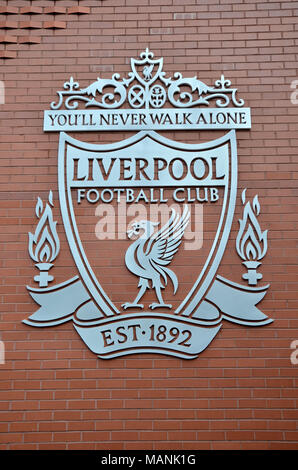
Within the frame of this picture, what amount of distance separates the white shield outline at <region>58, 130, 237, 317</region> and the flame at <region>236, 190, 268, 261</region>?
96 mm

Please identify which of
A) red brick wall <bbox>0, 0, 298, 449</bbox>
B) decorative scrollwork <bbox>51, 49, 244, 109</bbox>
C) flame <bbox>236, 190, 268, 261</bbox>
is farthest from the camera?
decorative scrollwork <bbox>51, 49, 244, 109</bbox>

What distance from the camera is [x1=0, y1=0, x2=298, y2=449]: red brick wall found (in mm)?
3562

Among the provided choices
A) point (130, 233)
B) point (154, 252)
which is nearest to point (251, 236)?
point (154, 252)

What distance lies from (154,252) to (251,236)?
0.71 metres

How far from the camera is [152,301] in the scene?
3791mm

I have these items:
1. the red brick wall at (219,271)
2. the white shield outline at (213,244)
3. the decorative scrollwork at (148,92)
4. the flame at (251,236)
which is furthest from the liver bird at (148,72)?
the flame at (251,236)

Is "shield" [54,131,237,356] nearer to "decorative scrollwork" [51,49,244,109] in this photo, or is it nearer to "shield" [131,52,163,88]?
"decorative scrollwork" [51,49,244,109]

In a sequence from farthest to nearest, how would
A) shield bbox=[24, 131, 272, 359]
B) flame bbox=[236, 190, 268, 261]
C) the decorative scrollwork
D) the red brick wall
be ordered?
1. the decorative scrollwork
2. flame bbox=[236, 190, 268, 261]
3. shield bbox=[24, 131, 272, 359]
4. the red brick wall

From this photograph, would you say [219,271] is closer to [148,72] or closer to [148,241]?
[148,241]

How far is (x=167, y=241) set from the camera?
3.90 metres

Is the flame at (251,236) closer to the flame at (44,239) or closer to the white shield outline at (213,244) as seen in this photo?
the white shield outline at (213,244)

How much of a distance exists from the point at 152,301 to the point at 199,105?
1565mm

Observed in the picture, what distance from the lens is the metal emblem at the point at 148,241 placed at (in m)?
3.73

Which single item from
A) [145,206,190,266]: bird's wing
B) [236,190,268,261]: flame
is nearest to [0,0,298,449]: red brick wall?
[236,190,268,261]: flame
